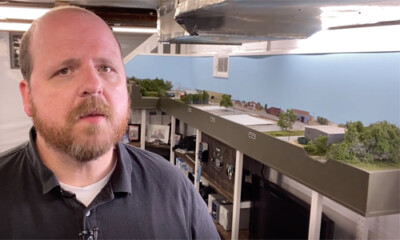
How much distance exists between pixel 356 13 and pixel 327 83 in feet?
4.08

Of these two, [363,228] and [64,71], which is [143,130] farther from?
Answer: [64,71]

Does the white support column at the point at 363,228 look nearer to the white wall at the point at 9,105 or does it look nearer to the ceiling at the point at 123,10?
the ceiling at the point at 123,10

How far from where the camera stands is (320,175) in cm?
147

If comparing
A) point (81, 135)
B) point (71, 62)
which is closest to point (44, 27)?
point (71, 62)

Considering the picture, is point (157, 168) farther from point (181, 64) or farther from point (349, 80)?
point (181, 64)

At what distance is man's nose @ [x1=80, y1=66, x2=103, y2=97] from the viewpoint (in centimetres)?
88

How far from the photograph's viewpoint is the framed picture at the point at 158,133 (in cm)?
429

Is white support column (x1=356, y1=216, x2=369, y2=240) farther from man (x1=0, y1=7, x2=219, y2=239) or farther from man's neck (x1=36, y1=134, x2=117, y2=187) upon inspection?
man's neck (x1=36, y1=134, x2=117, y2=187)

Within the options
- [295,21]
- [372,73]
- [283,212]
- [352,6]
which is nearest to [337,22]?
[295,21]

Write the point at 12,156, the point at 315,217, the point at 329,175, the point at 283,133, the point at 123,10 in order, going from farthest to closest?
the point at 123,10
the point at 283,133
the point at 315,217
the point at 329,175
the point at 12,156

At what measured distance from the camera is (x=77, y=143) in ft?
2.85

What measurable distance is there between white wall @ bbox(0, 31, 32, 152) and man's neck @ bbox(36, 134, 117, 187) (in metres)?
4.37

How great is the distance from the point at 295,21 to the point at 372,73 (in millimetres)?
881

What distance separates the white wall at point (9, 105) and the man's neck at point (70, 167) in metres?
4.37
